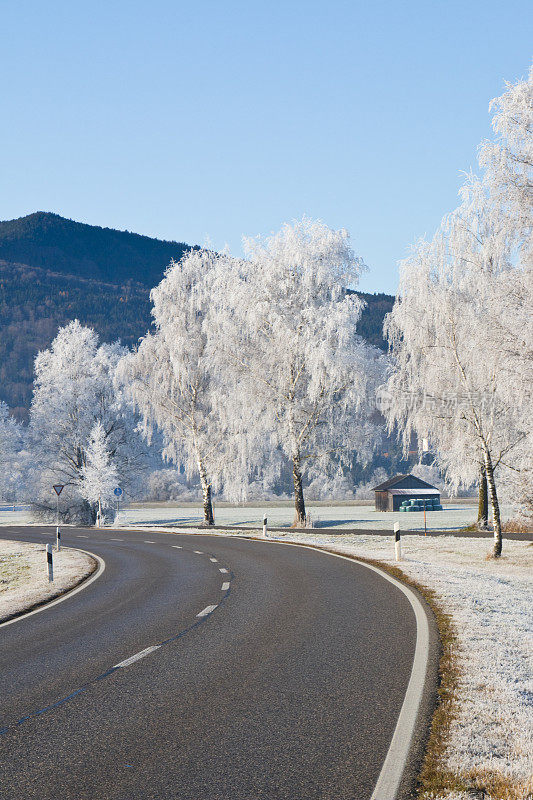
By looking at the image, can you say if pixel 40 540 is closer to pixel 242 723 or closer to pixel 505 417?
pixel 505 417

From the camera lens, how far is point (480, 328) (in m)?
19.2

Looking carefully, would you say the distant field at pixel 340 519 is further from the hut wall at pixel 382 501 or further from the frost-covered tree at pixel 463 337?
the frost-covered tree at pixel 463 337

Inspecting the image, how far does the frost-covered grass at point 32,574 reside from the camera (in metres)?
14.2

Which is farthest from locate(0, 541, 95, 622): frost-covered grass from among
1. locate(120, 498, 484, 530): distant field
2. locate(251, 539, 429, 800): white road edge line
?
locate(120, 498, 484, 530): distant field

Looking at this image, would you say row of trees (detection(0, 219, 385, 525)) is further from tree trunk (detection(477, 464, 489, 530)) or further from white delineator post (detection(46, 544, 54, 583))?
white delineator post (detection(46, 544, 54, 583))

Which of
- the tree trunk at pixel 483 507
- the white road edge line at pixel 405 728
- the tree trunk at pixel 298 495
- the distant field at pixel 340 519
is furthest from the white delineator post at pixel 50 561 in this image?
the distant field at pixel 340 519

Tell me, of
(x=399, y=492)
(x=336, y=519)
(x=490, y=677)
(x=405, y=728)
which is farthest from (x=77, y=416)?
(x=405, y=728)

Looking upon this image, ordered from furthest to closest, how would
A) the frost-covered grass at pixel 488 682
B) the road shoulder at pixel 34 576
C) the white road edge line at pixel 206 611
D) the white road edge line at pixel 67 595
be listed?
the road shoulder at pixel 34 576, the white road edge line at pixel 67 595, the white road edge line at pixel 206 611, the frost-covered grass at pixel 488 682

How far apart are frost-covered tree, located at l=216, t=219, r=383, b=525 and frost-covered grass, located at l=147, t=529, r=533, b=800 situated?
18.0 m

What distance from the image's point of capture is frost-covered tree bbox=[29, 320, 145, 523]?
5088 cm

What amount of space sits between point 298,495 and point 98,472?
16.9 metres

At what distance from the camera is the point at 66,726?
557cm

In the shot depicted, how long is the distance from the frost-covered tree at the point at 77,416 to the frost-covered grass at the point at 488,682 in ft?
120

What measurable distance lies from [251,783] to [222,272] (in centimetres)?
3405
